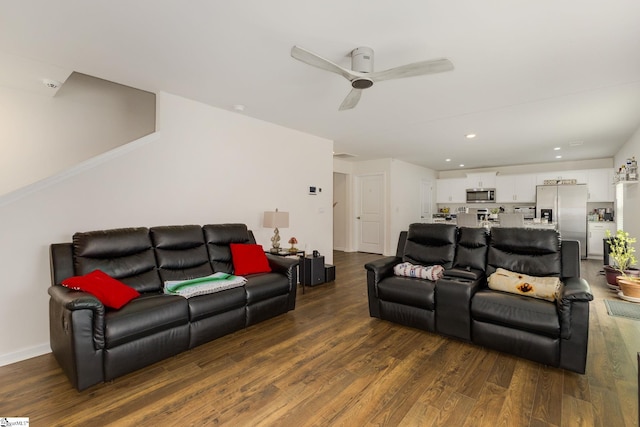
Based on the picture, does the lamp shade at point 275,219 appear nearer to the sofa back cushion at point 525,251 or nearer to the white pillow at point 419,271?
the white pillow at point 419,271

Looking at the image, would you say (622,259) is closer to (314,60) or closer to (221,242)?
→ (314,60)

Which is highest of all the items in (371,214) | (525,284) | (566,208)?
(566,208)

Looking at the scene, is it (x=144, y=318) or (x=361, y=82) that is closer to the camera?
(x=144, y=318)

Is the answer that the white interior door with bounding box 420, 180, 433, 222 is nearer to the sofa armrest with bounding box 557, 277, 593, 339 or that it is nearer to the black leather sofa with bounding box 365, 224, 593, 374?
the black leather sofa with bounding box 365, 224, 593, 374

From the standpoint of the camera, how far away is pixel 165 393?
194 cm

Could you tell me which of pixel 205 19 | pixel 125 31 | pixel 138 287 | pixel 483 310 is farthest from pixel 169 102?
pixel 483 310

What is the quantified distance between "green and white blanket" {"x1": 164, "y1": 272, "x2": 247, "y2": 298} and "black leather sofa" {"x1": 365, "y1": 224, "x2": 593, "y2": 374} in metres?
1.44

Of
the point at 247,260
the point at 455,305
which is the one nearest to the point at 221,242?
the point at 247,260

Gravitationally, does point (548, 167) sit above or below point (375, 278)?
above

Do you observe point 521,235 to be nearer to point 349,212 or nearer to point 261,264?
point 261,264

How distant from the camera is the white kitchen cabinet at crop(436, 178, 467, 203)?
868 cm

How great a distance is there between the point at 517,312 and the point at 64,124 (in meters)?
5.16

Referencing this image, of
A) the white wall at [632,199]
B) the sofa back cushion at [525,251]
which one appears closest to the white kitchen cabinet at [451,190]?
the white wall at [632,199]

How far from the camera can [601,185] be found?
268 inches
